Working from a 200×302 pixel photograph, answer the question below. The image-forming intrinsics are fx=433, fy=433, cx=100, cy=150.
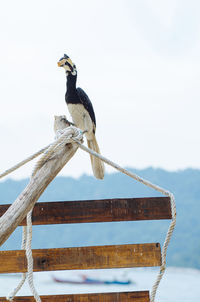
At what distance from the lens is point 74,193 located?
69.2 ft

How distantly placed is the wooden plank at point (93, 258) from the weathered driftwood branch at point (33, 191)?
367mm

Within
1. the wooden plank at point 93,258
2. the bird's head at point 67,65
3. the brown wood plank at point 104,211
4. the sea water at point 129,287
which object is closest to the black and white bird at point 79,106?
the bird's head at point 67,65

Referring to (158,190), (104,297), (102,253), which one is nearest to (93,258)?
(102,253)

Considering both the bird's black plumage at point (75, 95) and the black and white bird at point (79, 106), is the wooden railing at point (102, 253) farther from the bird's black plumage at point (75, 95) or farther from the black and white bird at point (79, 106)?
the bird's black plumage at point (75, 95)

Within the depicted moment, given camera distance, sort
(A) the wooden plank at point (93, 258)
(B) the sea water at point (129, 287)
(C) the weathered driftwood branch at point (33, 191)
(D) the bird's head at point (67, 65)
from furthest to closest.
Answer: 1. (B) the sea water at point (129, 287)
2. (D) the bird's head at point (67, 65)
3. (A) the wooden plank at point (93, 258)
4. (C) the weathered driftwood branch at point (33, 191)

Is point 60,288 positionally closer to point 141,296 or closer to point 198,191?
point 198,191

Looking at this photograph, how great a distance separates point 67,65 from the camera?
2.54 m

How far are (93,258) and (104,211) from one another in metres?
0.18


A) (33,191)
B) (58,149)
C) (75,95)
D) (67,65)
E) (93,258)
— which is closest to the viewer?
(33,191)

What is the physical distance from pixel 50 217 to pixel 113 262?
300 millimetres

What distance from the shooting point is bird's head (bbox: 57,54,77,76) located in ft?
7.83

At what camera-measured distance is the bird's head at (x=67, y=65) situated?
239cm

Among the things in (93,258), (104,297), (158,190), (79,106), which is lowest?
(104,297)

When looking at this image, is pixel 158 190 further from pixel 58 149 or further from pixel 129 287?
pixel 129 287
